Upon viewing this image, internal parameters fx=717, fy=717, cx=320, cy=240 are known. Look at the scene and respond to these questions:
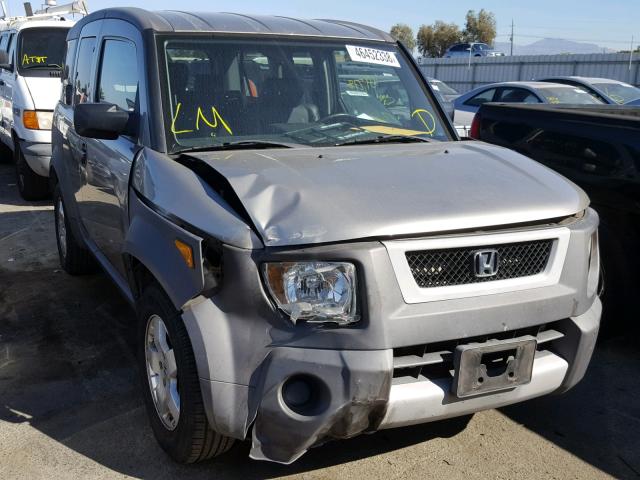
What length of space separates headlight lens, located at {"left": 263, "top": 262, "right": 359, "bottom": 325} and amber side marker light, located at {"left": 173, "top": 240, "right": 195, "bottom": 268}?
13.5 inches

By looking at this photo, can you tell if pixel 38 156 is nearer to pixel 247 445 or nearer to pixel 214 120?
pixel 214 120

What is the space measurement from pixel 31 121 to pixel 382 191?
6.53 m

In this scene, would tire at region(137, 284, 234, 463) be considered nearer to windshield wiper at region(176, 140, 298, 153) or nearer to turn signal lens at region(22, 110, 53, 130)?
windshield wiper at region(176, 140, 298, 153)

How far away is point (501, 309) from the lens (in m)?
2.73

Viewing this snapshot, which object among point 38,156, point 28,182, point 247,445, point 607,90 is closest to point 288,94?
point 247,445

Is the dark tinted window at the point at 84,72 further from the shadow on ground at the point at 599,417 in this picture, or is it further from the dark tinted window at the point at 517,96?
A: the dark tinted window at the point at 517,96

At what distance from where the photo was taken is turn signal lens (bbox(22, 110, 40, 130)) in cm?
820

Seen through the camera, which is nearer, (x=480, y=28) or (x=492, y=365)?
(x=492, y=365)

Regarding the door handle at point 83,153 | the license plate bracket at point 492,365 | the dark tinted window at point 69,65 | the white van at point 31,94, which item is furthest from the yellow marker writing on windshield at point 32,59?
the license plate bracket at point 492,365

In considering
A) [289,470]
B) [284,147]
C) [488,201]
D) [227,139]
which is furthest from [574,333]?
[227,139]

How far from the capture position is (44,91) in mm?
8430

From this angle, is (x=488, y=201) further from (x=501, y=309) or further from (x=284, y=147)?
(x=284, y=147)

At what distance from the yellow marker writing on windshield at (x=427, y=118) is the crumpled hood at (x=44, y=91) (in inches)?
219

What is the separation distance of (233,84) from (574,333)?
2064 millimetres
